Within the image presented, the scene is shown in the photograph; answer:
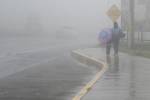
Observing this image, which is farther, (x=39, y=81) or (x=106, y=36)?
(x=106, y=36)

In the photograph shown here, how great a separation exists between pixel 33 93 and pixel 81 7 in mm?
92133

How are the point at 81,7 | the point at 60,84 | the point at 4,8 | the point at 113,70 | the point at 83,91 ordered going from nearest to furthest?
1. the point at 83,91
2. the point at 60,84
3. the point at 113,70
4. the point at 4,8
5. the point at 81,7

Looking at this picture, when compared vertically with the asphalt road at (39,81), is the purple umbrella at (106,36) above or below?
above

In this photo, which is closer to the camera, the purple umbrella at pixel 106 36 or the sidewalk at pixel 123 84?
the sidewalk at pixel 123 84

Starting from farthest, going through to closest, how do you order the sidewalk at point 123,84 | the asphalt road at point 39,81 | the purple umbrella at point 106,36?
1. the purple umbrella at point 106,36
2. the asphalt road at point 39,81
3. the sidewalk at point 123,84

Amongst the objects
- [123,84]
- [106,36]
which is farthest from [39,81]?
[106,36]

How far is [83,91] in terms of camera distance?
13875 millimetres

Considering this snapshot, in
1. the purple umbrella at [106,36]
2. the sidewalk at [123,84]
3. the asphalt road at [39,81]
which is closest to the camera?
the sidewalk at [123,84]

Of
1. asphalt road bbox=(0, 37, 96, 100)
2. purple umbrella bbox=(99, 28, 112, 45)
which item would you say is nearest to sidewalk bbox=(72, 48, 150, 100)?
asphalt road bbox=(0, 37, 96, 100)

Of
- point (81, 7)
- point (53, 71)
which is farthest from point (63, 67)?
point (81, 7)

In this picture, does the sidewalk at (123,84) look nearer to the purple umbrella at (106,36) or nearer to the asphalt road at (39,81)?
the asphalt road at (39,81)

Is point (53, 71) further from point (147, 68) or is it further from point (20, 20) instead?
point (20, 20)

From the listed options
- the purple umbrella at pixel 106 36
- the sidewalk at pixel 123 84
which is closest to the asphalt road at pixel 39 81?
the sidewalk at pixel 123 84

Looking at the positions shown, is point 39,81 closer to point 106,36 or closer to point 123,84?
point 123,84
